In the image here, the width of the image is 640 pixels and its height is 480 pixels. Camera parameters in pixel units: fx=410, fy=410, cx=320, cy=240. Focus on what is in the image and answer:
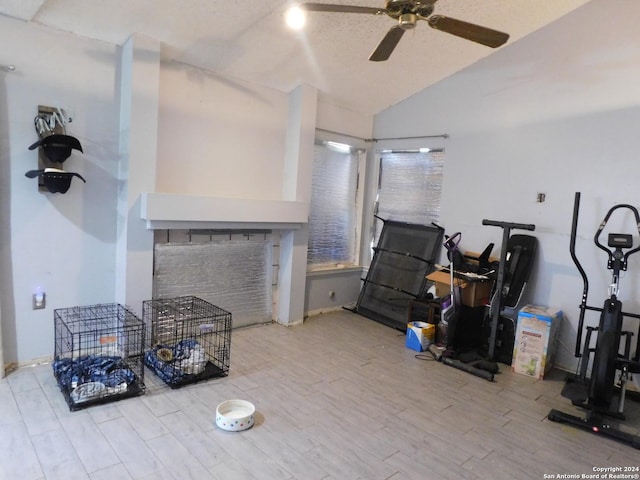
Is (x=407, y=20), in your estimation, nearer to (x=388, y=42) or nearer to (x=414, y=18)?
(x=414, y=18)

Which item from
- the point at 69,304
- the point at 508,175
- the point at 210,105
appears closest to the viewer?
the point at 69,304

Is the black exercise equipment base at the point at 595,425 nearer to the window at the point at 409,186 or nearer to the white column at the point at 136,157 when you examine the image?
the window at the point at 409,186

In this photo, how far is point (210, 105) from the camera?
145 inches

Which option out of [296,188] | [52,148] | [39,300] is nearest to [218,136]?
[296,188]

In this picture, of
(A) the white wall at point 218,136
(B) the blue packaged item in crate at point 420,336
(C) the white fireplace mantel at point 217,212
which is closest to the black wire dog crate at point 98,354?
(C) the white fireplace mantel at point 217,212

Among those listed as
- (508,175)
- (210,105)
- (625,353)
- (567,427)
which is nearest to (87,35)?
(210,105)

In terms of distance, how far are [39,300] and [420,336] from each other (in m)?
3.11

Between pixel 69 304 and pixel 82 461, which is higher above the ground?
pixel 69 304

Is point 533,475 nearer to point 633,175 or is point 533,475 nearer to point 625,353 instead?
point 625,353

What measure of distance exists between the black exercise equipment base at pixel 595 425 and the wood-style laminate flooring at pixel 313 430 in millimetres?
42

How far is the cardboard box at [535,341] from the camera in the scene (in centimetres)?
333

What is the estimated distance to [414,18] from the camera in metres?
2.10

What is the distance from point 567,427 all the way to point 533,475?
694 mm

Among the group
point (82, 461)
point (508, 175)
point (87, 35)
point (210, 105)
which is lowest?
point (82, 461)
